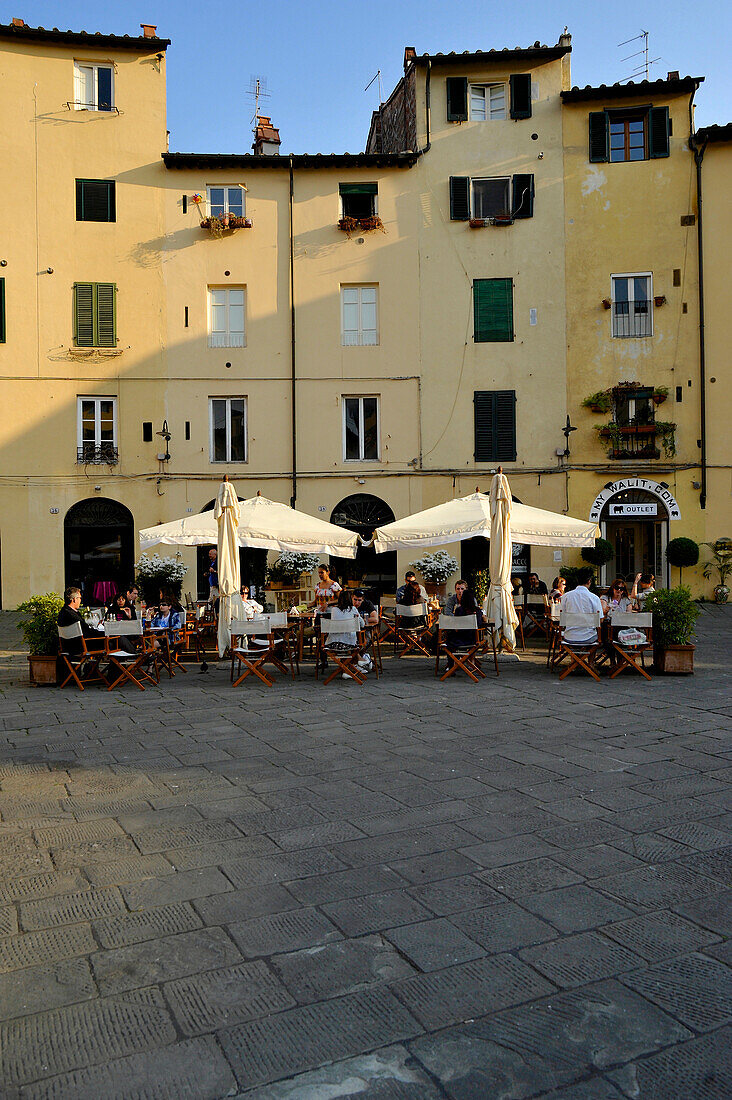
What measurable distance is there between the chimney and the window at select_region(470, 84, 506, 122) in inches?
228

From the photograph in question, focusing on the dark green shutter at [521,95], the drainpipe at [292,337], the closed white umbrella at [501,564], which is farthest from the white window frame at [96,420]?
the closed white umbrella at [501,564]

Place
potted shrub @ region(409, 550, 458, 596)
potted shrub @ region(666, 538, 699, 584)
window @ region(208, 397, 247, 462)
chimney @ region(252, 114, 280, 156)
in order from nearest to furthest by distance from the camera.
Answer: potted shrub @ region(409, 550, 458, 596) → potted shrub @ region(666, 538, 699, 584) → window @ region(208, 397, 247, 462) → chimney @ region(252, 114, 280, 156)

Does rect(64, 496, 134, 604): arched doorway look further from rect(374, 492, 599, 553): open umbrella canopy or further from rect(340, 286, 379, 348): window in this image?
rect(374, 492, 599, 553): open umbrella canopy

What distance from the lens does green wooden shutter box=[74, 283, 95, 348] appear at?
2200 cm

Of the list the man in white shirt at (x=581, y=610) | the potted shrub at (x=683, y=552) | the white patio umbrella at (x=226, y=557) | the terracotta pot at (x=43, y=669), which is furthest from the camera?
the potted shrub at (x=683, y=552)

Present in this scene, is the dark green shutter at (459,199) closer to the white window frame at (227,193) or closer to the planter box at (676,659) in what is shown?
the white window frame at (227,193)

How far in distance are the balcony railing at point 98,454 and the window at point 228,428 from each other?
255cm

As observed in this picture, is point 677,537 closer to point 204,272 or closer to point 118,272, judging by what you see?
point 204,272

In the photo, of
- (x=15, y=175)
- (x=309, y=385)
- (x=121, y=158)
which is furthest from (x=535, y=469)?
(x=15, y=175)

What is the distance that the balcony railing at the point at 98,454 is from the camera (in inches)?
870

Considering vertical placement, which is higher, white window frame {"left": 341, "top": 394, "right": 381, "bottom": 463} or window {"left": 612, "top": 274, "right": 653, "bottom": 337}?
window {"left": 612, "top": 274, "right": 653, "bottom": 337}

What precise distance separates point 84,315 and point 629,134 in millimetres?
15164

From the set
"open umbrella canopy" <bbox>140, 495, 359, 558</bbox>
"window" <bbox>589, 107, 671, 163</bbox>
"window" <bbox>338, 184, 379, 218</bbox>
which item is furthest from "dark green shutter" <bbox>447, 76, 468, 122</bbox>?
"open umbrella canopy" <bbox>140, 495, 359, 558</bbox>

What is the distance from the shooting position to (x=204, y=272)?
888 inches
